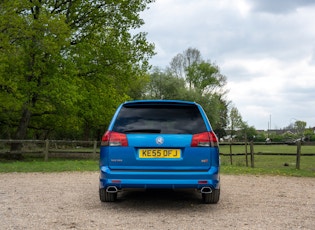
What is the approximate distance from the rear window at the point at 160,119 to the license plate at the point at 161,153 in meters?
0.31

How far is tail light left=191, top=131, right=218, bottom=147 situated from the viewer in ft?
19.5

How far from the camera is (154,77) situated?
53.8m

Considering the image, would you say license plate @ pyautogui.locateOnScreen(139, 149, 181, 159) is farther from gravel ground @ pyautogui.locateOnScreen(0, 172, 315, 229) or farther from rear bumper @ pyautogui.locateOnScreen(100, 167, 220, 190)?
gravel ground @ pyautogui.locateOnScreen(0, 172, 315, 229)

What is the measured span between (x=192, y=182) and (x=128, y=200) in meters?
1.85

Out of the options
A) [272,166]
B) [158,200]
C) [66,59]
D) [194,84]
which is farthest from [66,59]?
[194,84]

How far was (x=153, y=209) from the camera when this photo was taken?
630 centimetres

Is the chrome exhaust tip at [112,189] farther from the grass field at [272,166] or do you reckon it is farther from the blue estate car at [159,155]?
the grass field at [272,166]

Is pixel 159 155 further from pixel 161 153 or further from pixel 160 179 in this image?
pixel 160 179

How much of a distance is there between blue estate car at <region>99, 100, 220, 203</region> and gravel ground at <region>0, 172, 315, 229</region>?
470 millimetres

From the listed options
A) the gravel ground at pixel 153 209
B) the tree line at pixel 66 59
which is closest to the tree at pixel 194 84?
the tree line at pixel 66 59

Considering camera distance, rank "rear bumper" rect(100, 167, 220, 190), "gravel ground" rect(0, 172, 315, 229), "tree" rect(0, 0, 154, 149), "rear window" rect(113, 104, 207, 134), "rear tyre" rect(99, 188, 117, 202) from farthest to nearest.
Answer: "tree" rect(0, 0, 154, 149), "rear tyre" rect(99, 188, 117, 202), "rear window" rect(113, 104, 207, 134), "rear bumper" rect(100, 167, 220, 190), "gravel ground" rect(0, 172, 315, 229)

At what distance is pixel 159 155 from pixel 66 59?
16.5 m

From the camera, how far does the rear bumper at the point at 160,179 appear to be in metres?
5.78

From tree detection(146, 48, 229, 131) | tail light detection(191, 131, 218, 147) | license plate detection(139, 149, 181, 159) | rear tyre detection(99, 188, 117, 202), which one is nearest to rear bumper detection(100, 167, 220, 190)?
license plate detection(139, 149, 181, 159)
